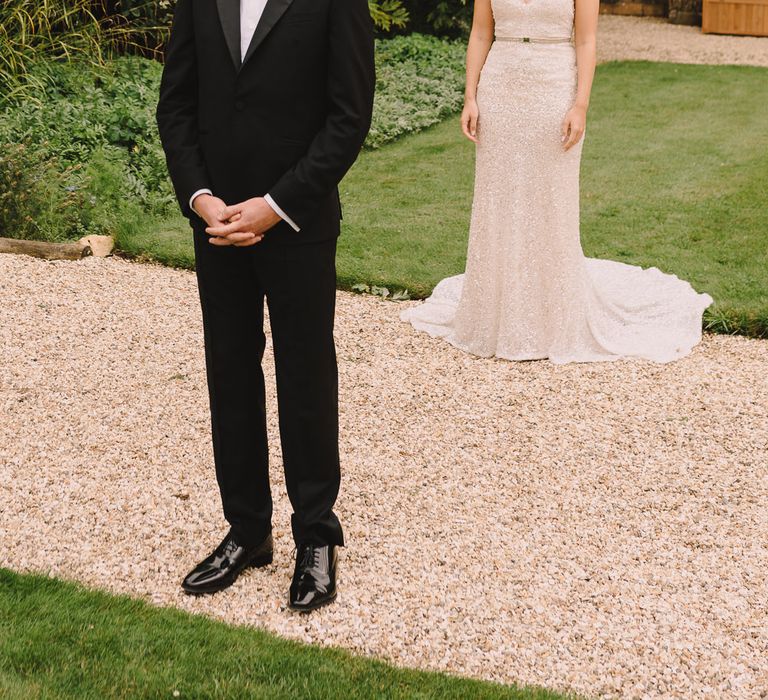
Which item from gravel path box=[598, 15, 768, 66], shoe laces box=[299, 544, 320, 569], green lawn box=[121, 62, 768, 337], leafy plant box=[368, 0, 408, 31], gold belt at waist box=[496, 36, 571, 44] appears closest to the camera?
shoe laces box=[299, 544, 320, 569]

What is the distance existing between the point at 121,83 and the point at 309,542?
24.6 feet

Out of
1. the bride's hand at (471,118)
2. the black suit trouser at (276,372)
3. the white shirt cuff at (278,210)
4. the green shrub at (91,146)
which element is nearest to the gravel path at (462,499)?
Answer: the black suit trouser at (276,372)

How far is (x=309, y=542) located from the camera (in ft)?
10.9

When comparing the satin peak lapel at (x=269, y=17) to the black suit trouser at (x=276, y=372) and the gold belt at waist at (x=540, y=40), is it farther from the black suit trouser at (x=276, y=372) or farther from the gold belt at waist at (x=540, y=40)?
the gold belt at waist at (x=540, y=40)

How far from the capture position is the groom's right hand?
9.30 ft

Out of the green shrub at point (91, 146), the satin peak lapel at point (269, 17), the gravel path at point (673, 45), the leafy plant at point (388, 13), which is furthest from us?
the gravel path at point (673, 45)

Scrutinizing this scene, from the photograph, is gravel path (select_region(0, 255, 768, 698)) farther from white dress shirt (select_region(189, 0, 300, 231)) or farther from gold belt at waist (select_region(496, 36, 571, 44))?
gold belt at waist (select_region(496, 36, 571, 44))

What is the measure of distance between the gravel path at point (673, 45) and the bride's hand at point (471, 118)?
10.3 metres

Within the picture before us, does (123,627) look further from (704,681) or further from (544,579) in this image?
(704,681)

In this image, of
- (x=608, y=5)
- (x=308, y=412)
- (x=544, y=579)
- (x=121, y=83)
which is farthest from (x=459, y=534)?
(x=608, y=5)

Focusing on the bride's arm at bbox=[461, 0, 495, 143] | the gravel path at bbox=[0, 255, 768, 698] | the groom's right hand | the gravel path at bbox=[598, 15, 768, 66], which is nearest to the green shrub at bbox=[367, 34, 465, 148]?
the gravel path at bbox=[598, 15, 768, 66]

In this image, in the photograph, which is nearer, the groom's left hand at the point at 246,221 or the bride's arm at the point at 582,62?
the groom's left hand at the point at 246,221

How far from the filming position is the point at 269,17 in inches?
108

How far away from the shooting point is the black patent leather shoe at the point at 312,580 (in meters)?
3.29
